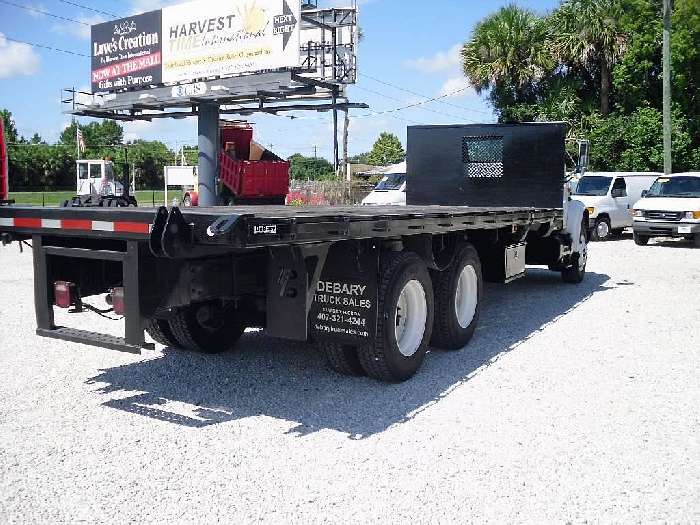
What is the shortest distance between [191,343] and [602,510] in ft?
12.9

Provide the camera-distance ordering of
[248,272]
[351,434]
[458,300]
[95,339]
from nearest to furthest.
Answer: [351,434]
[95,339]
[248,272]
[458,300]

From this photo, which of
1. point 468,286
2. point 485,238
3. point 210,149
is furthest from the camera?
point 210,149

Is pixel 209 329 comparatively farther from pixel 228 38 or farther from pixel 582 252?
pixel 228 38

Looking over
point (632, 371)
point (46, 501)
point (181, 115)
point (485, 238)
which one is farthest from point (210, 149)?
point (46, 501)

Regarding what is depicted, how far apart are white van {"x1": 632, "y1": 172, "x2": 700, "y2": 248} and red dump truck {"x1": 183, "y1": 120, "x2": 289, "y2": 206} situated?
1040 centimetres

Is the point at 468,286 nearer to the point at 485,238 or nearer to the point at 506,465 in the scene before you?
the point at 485,238

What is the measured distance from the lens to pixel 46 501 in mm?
3736

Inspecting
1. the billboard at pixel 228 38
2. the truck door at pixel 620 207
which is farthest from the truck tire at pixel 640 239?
the billboard at pixel 228 38

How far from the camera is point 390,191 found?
21.5 metres

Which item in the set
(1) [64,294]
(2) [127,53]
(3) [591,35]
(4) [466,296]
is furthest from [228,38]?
(1) [64,294]

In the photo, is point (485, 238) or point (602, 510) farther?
point (485, 238)

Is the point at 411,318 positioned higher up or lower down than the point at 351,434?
higher up

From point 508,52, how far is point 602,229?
46.7 feet

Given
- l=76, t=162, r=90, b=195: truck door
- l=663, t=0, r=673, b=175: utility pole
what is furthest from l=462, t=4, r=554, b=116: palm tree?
l=76, t=162, r=90, b=195: truck door
